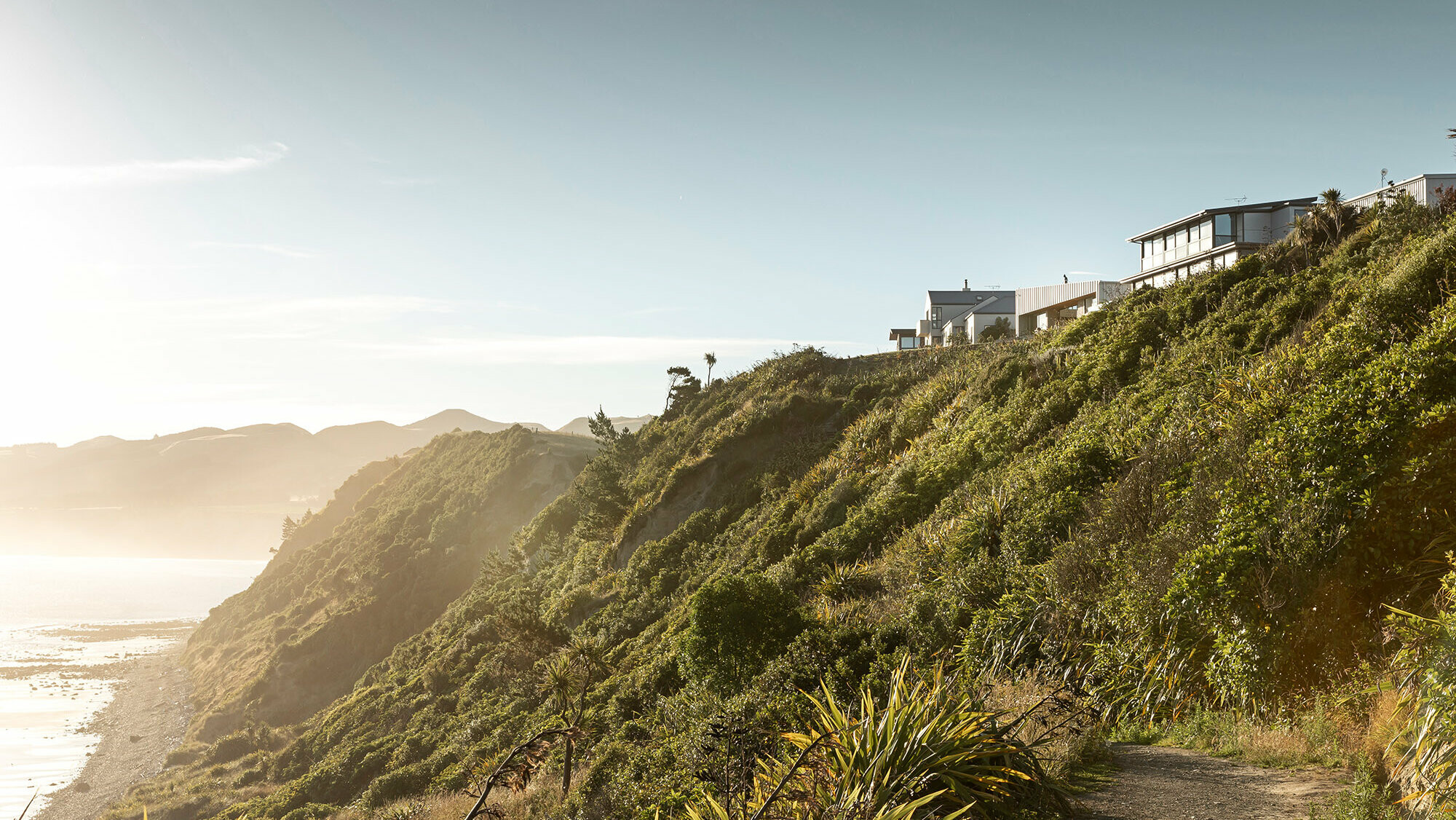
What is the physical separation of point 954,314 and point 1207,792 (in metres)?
63.6

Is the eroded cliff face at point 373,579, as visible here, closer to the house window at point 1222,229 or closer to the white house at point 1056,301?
the white house at point 1056,301

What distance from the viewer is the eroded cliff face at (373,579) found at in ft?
181

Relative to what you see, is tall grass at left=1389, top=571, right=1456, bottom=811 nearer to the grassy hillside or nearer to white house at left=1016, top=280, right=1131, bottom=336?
the grassy hillside

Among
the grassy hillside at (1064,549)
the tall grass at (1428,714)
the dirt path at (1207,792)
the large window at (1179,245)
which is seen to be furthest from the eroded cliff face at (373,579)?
the tall grass at (1428,714)

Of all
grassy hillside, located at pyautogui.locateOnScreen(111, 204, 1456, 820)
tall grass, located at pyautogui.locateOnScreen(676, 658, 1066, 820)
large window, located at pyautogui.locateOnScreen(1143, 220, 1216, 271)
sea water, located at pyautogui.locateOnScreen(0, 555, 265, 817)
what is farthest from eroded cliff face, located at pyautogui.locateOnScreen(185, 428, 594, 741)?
tall grass, located at pyautogui.locateOnScreen(676, 658, 1066, 820)

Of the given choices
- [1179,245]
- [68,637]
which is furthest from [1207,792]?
[68,637]

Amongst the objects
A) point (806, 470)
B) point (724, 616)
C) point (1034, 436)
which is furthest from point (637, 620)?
point (1034, 436)

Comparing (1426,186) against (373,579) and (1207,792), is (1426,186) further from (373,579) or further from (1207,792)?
(373,579)

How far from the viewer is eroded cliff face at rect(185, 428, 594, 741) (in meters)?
55.3

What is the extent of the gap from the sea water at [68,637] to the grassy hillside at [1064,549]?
49.5 ft

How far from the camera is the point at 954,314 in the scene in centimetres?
6638

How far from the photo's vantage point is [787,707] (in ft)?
35.0

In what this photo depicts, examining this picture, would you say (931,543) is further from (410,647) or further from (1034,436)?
(410,647)

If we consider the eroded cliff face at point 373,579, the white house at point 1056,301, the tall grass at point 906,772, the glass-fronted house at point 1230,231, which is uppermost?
the glass-fronted house at point 1230,231
